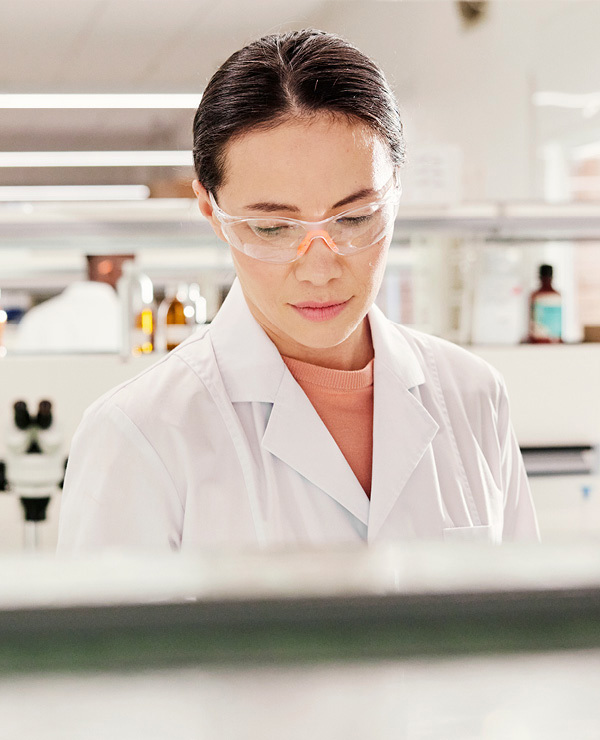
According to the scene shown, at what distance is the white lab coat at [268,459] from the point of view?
1070 mm

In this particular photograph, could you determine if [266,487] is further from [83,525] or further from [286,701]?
[286,701]

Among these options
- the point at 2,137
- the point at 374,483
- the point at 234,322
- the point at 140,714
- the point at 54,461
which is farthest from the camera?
the point at 2,137

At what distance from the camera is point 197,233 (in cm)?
256

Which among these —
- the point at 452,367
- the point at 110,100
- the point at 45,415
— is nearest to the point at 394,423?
the point at 452,367

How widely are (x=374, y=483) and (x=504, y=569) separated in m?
0.86

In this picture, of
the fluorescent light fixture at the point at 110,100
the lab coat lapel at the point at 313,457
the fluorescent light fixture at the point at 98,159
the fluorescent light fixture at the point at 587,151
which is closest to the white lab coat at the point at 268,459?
the lab coat lapel at the point at 313,457

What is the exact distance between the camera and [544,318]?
9.29 feet

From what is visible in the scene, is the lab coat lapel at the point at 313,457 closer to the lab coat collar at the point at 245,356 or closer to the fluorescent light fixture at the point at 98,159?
the lab coat collar at the point at 245,356

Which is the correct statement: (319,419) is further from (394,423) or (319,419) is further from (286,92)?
(286,92)

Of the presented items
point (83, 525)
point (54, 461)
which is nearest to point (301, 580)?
point (83, 525)

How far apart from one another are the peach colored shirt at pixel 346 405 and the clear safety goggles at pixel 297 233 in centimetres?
22

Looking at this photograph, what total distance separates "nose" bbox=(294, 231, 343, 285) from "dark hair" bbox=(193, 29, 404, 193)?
159mm

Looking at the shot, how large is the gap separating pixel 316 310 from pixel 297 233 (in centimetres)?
11

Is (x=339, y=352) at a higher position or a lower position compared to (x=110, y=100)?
lower
